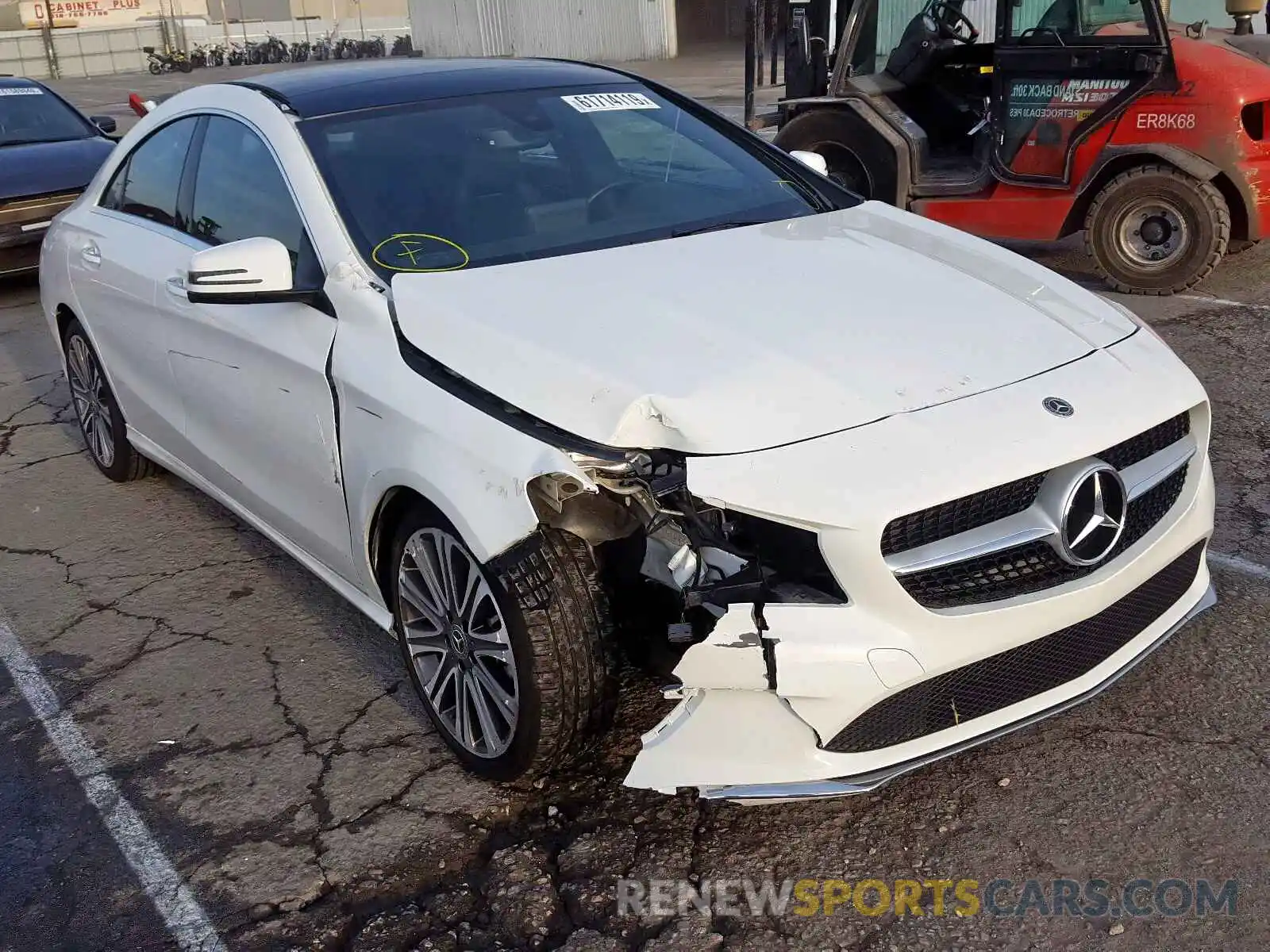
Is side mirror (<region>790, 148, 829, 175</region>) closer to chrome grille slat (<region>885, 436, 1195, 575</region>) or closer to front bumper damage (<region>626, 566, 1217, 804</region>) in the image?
chrome grille slat (<region>885, 436, 1195, 575</region>)

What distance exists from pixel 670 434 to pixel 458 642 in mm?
859

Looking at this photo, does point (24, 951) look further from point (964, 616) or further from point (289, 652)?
point (964, 616)

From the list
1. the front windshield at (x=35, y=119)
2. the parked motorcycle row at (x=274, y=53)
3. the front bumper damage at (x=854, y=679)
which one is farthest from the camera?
the parked motorcycle row at (x=274, y=53)

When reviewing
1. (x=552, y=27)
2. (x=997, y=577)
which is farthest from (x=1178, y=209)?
(x=552, y=27)

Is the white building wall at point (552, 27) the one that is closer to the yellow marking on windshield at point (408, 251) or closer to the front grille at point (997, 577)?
the yellow marking on windshield at point (408, 251)

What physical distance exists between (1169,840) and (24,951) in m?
2.56

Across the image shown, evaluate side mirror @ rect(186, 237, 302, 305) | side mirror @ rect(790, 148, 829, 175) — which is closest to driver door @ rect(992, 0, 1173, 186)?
side mirror @ rect(790, 148, 829, 175)

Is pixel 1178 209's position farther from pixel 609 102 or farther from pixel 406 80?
pixel 406 80

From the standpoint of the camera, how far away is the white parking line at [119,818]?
277 centimetres

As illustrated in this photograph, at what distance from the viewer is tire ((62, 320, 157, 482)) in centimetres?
514

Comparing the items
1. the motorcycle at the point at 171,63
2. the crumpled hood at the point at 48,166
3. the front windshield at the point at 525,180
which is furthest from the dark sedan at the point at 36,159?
the motorcycle at the point at 171,63

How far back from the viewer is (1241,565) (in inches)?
154

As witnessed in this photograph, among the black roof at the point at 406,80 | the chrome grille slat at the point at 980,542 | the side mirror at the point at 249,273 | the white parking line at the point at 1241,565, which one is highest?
the black roof at the point at 406,80

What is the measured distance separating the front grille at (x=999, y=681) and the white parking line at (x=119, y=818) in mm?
1485
